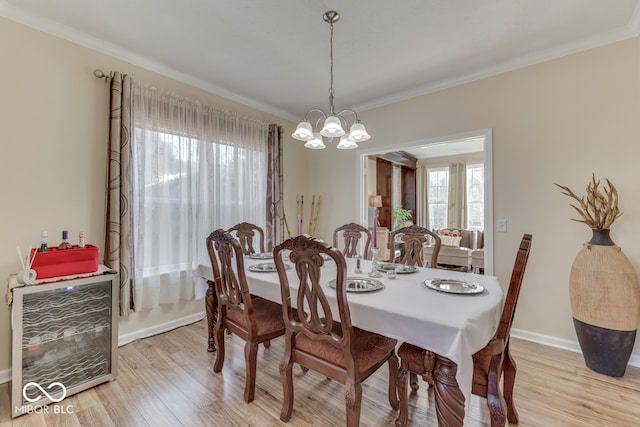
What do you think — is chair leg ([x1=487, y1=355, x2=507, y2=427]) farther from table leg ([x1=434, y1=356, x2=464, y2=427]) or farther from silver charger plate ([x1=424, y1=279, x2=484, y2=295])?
silver charger plate ([x1=424, y1=279, x2=484, y2=295])

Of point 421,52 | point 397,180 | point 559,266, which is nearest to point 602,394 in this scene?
point 559,266

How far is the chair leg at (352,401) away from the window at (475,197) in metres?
6.60

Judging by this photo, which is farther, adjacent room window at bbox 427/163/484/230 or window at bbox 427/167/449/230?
window at bbox 427/167/449/230

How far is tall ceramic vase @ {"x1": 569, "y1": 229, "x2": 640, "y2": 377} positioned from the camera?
1990 mm

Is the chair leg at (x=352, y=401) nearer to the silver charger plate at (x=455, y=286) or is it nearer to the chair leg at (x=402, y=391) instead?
the chair leg at (x=402, y=391)

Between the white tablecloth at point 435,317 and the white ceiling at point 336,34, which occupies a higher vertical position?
the white ceiling at point 336,34

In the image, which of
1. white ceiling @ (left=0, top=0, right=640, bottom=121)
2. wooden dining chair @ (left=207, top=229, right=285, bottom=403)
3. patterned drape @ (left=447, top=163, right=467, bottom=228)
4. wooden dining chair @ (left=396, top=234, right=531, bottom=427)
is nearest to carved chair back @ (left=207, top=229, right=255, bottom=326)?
wooden dining chair @ (left=207, top=229, right=285, bottom=403)

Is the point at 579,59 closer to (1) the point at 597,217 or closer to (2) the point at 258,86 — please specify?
(1) the point at 597,217

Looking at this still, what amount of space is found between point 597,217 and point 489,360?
170 cm

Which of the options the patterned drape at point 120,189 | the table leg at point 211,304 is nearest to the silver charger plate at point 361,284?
the table leg at point 211,304

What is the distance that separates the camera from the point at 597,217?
2.17 metres

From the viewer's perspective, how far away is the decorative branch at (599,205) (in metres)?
2.12

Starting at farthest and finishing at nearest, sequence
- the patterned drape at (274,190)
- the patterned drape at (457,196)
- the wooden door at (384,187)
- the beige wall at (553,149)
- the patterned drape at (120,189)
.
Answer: the patterned drape at (457,196), the wooden door at (384,187), the patterned drape at (274,190), the patterned drape at (120,189), the beige wall at (553,149)

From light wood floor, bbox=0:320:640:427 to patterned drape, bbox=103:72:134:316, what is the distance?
30.6 inches
